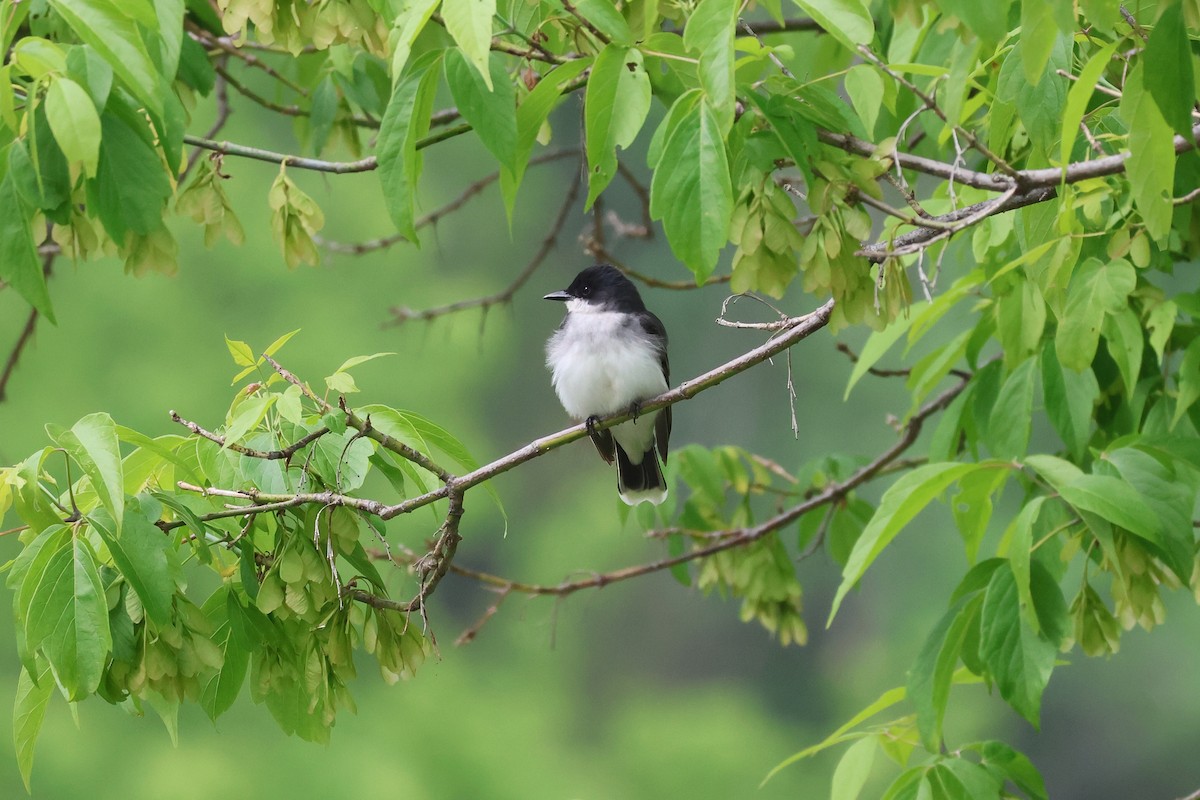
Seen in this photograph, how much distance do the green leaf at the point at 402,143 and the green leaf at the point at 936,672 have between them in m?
0.77

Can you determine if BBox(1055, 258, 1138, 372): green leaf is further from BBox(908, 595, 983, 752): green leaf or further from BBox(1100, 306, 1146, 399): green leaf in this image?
BBox(908, 595, 983, 752): green leaf

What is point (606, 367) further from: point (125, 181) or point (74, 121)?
point (74, 121)

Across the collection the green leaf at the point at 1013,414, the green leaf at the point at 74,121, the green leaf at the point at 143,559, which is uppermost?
A: the green leaf at the point at 74,121

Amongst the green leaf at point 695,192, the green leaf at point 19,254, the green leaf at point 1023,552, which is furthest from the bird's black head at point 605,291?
the green leaf at point 695,192

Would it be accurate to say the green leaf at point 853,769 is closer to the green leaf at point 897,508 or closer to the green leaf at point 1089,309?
the green leaf at point 897,508

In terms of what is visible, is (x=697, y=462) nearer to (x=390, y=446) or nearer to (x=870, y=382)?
(x=390, y=446)

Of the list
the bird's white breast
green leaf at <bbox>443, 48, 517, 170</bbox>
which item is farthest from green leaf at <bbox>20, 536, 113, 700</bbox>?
the bird's white breast

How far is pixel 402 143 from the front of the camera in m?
1.28

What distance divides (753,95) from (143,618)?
814mm

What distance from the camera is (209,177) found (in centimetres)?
171

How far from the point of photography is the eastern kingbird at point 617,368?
273 centimetres

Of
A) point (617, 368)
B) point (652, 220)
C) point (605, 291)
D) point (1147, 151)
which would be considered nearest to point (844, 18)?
point (1147, 151)

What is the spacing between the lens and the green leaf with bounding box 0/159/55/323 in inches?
49.5

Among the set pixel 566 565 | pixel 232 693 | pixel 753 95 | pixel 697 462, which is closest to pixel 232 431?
pixel 232 693
